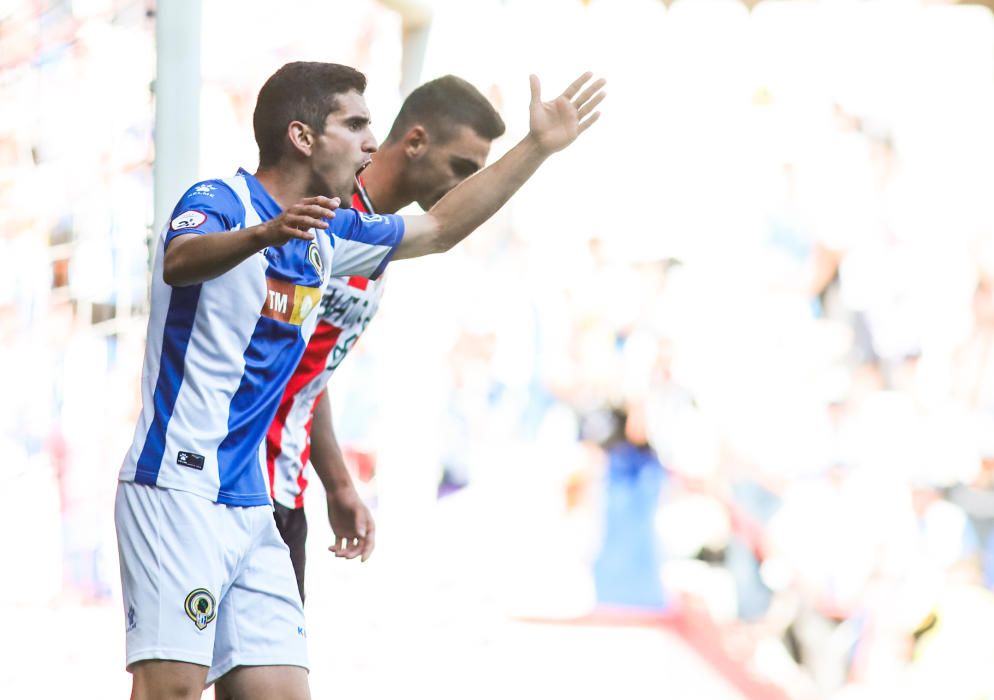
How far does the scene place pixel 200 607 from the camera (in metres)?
1.76

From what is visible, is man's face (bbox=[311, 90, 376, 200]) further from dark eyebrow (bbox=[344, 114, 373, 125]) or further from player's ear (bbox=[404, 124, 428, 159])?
player's ear (bbox=[404, 124, 428, 159])

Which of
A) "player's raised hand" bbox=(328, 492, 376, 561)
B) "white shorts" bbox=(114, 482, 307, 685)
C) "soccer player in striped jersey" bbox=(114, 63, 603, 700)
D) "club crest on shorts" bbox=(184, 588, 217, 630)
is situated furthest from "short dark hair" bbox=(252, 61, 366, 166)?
"player's raised hand" bbox=(328, 492, 376, 561)

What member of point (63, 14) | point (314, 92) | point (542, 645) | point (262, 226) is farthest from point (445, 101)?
point (542, 645)

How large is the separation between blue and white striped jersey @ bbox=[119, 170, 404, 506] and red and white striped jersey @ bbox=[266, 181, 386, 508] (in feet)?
1.36

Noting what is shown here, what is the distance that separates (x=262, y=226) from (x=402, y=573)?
3.19 m

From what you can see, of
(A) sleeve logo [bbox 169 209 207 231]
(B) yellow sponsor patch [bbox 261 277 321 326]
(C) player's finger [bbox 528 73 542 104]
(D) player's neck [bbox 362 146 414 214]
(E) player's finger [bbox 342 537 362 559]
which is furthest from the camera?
(D) player's neck [bbox 362 146 414 214]

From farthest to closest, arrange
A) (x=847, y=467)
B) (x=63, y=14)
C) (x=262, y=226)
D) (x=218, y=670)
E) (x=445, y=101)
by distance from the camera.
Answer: (x=847, y=467), (x=63, y=14), (x=445, y=101), (x=218, y=670), (x=262, y=226)

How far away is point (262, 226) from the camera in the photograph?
5.21 feet

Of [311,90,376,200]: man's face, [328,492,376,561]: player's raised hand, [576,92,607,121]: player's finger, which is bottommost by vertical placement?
[328,492,376,561]: player's raised hand

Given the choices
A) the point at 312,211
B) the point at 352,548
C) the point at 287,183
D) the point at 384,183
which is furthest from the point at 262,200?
the point at 352,548

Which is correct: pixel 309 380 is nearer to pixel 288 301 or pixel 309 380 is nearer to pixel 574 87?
pixel 288 301

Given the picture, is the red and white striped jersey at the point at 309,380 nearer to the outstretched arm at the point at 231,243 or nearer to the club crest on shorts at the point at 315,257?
the club crest on shorts at the point at 315,257

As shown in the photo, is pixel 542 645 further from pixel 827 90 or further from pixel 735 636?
pixel 827 90

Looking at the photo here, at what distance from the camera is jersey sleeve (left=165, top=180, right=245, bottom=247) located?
169 centimetres
